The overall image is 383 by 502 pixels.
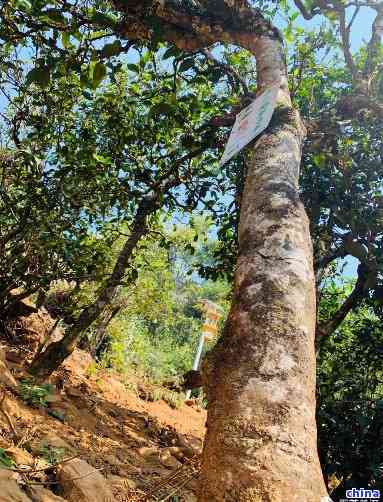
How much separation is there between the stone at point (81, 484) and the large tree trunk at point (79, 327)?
2.77 metres

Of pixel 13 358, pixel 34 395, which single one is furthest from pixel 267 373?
pixel 13 358

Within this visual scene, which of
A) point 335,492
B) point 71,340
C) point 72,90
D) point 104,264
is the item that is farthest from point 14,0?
point 335,492

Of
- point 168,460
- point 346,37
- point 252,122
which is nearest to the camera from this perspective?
point 252,122

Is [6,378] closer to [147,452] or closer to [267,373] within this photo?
[147,452]

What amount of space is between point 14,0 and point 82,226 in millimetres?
3561

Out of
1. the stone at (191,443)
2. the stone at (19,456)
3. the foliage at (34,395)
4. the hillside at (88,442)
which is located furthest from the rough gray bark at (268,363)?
the stone at (191,443)

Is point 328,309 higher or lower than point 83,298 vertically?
higher

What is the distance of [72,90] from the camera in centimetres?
533

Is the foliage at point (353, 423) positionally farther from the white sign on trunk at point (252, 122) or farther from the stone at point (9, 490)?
the white sign on trunk at point (252, 122)

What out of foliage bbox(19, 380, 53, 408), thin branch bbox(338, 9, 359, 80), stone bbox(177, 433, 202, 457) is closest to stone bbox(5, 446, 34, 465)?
foliage bbox(19, 380, 53, 408)

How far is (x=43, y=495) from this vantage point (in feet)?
6.82

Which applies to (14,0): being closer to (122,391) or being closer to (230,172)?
(230,172)

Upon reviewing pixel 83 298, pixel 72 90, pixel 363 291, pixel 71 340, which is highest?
pixel 72 90

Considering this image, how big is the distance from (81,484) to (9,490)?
2.33 ft
